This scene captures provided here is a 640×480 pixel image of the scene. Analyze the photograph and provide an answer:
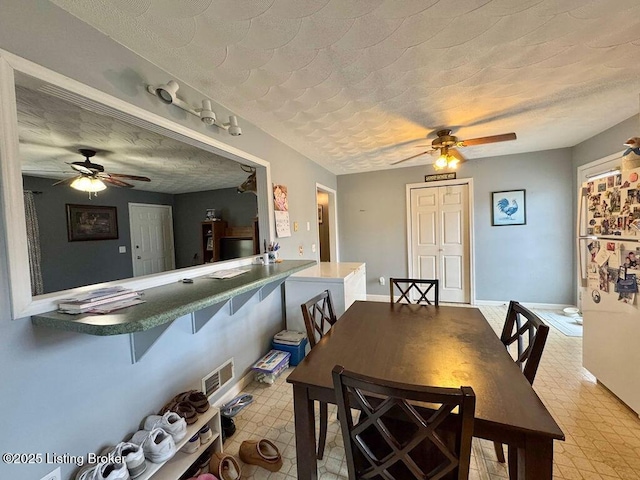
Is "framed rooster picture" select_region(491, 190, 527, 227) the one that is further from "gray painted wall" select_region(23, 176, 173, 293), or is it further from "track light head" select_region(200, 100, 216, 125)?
"gray painted wall" select_region(23, 176, 173, 293)

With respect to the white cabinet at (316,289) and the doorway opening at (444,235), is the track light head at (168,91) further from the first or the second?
the doorway opening at (444,235)

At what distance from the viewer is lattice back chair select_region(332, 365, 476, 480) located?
2.40ft

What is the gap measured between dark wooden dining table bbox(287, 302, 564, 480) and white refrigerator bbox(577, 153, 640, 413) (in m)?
1.05

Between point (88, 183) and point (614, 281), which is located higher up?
point (88, 183)

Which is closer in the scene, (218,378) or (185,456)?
(185,456)

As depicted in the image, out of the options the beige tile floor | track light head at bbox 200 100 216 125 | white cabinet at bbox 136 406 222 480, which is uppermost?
track light head at bbox 200 100 216 125

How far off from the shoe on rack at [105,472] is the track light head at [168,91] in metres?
1.82

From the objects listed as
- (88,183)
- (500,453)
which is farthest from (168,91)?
(500,453)

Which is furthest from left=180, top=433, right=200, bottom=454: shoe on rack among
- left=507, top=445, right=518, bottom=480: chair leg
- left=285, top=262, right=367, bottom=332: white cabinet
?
left=507, top=445, right=518, bottom=480: chair leg

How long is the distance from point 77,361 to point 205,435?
0.78 metres

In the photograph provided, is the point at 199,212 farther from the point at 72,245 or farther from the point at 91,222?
the point at 72,245

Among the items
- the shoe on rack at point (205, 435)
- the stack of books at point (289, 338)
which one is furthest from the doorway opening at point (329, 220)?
the shoe on rack at point (205, 435)

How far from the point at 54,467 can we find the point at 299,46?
2.27m

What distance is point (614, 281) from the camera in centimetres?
185
